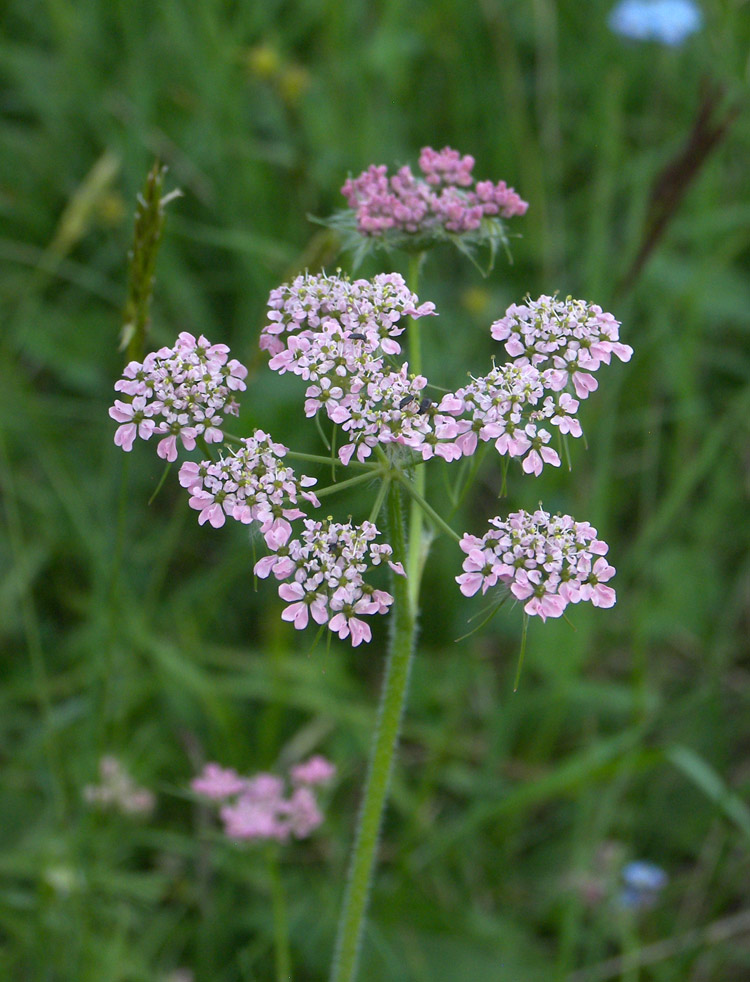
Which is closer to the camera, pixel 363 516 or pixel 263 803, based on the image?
pixel 263 803

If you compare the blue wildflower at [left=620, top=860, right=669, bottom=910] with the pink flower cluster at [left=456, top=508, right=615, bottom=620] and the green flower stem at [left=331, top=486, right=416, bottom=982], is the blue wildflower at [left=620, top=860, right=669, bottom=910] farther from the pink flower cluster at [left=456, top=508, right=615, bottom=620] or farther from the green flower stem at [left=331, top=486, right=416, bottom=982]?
the pink flower cluster at [left=456, top=508, right=615, bottom=620]

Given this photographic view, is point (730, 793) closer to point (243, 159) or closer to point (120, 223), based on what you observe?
point (243, 159)

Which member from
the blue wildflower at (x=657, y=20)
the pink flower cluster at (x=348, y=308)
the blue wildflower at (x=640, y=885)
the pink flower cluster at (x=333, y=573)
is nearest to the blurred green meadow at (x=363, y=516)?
the blue wildflower at (x=640, y=885)

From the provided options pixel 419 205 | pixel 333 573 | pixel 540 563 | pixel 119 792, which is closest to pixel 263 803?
pixel 119 792

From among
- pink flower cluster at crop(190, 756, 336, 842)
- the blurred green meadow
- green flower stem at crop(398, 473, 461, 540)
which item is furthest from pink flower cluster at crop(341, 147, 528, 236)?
pink flower cluster at crop(190, 756, 336, 842)

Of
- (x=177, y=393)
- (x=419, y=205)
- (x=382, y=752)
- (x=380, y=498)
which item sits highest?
(x=419, y=205)

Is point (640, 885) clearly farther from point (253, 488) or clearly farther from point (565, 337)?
point (253, 488)

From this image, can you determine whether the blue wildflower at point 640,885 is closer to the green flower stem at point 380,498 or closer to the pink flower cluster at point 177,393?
the green flower stem at point 380,498

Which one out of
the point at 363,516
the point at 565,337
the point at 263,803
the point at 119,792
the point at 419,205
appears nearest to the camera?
the point at 565,337
